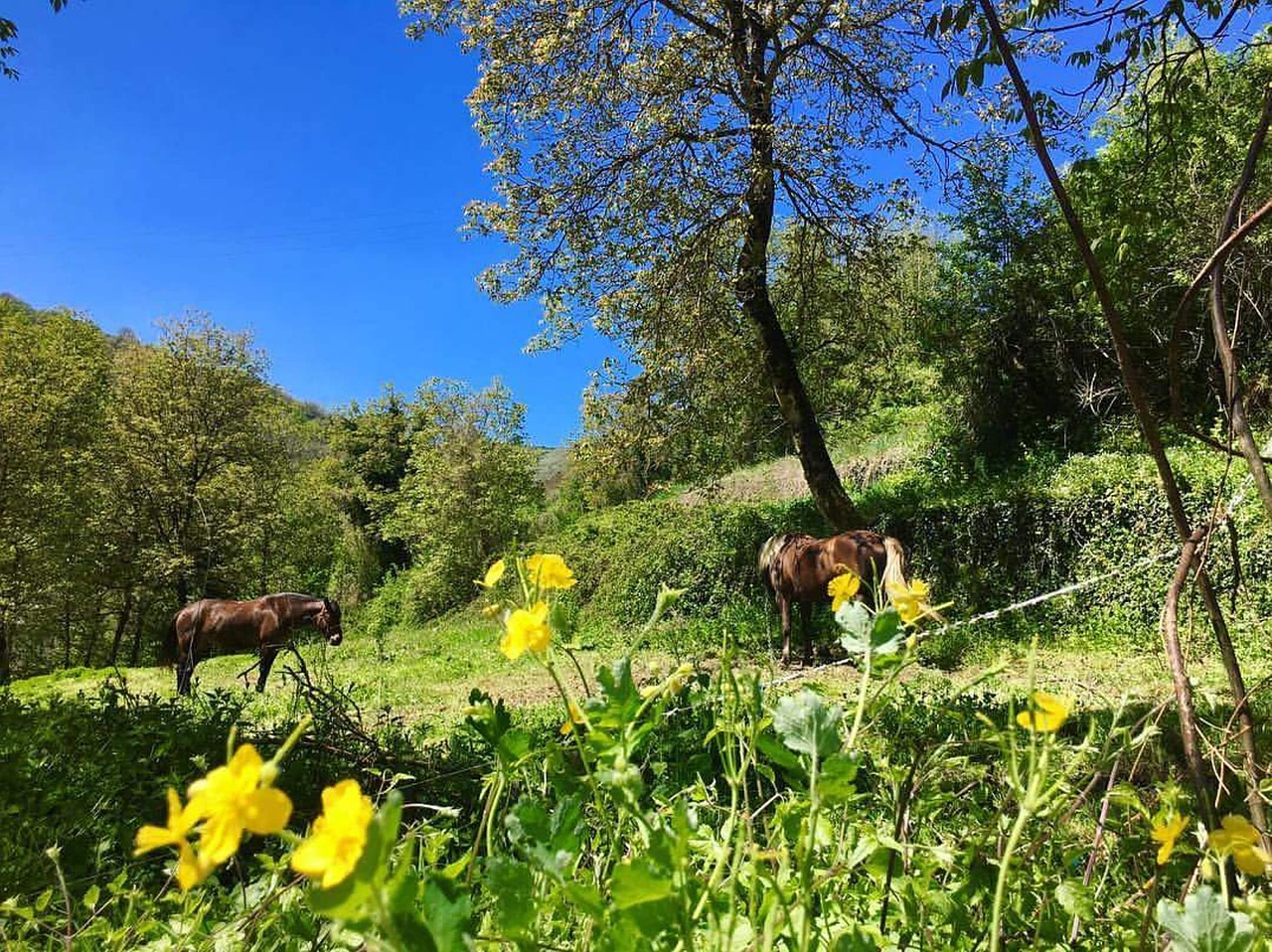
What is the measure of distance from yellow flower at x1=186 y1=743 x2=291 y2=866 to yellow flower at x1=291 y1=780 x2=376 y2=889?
2cm

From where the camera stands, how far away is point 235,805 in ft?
0.94

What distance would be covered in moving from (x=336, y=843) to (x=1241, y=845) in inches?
25.2

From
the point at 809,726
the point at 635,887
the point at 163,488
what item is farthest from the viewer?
the point at 163,488

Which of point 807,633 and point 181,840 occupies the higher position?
point 181,840

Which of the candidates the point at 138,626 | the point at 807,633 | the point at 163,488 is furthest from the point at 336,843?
the point at 138,626

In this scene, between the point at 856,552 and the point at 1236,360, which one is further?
the point at 856,552

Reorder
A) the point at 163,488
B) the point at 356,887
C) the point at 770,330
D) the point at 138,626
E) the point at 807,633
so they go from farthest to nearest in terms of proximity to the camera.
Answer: the point at 138,626 < the point at 163,488 < the point at 770,330 < the point at 807,633 < the point at 356,887

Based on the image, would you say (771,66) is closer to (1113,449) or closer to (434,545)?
(1113,449)

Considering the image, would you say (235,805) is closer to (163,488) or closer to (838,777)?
(838,777)

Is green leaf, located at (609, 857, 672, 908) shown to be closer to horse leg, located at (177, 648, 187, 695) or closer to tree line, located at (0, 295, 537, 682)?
horse leg, located at (177, 648, 187, 695)

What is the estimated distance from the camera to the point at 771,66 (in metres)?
8.37

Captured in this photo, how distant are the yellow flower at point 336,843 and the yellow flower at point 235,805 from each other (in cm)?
2

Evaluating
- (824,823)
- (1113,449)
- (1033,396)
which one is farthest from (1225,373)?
(1033,396)

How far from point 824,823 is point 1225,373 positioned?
2.64 feet
